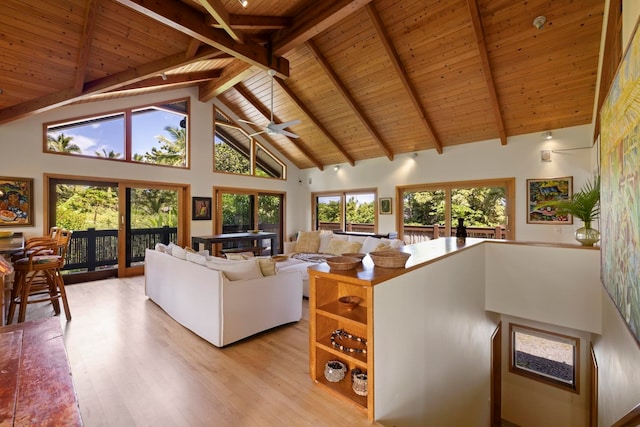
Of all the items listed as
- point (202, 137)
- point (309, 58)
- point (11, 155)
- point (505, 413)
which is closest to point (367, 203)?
point (309, 58)

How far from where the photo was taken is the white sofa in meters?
2.83

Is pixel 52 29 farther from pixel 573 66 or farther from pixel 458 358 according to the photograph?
pixel 573 66

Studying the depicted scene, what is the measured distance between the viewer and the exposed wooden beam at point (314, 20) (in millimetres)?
3635

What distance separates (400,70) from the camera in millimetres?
4855

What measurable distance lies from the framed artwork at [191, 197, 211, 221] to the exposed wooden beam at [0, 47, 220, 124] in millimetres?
2991

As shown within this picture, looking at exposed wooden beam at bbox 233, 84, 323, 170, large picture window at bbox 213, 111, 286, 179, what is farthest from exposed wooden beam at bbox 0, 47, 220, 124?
large picture window at bbox 213, 111, 286, 179

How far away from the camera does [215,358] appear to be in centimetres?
263

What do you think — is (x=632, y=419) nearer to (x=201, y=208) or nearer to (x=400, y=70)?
(x=400, y=70)

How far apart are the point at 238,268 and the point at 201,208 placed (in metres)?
4.48

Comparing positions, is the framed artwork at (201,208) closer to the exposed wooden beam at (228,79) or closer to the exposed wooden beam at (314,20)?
the exposed wooden beam at (228,79)

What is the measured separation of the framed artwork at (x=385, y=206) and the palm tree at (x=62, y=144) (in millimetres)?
6554

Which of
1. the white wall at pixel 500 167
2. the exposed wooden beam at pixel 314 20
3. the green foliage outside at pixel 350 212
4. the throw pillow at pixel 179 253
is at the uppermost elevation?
the exposed wooden beam at pixel 314 20

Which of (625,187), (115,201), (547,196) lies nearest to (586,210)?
(625,187)

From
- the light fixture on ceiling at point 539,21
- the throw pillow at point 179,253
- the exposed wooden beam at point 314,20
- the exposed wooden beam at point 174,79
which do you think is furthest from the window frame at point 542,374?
the exposed wooden beam at point 174,79
